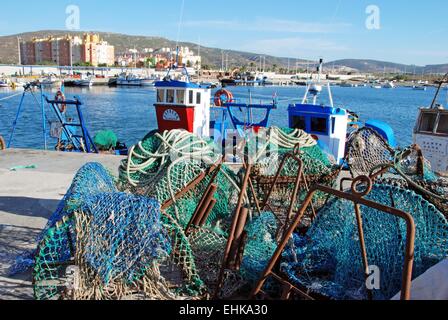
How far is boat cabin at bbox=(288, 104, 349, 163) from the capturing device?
11.3 m

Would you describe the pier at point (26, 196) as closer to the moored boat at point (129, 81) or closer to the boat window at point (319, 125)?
the boat window at point (319, 125)

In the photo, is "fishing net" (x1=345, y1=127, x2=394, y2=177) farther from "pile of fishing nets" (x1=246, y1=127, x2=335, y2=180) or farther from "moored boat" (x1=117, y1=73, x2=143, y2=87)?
"moored boat" (x1=117, y1=73, x2=143, y2=87)

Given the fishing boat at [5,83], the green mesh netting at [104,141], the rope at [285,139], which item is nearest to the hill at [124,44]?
the fishing boat at [5,83]

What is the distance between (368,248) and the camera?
3.36 meters

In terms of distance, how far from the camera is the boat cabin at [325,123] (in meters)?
11.3

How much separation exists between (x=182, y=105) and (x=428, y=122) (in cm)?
667

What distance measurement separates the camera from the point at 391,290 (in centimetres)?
314

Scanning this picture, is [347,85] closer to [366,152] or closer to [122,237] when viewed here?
[366,152]

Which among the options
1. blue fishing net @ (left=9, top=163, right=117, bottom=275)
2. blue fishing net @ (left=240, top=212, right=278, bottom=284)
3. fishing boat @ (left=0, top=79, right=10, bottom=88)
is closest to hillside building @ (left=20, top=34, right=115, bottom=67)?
fishing boat @ (left=0, top=79, right=10, bottom=88)

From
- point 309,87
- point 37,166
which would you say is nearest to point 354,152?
point 37,166

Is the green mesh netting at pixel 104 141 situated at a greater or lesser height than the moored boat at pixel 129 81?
lesser

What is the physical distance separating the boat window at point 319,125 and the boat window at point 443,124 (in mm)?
2534

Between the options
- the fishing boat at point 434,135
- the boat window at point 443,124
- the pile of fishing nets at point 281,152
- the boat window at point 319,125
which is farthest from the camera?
the boat window at point 319,125
